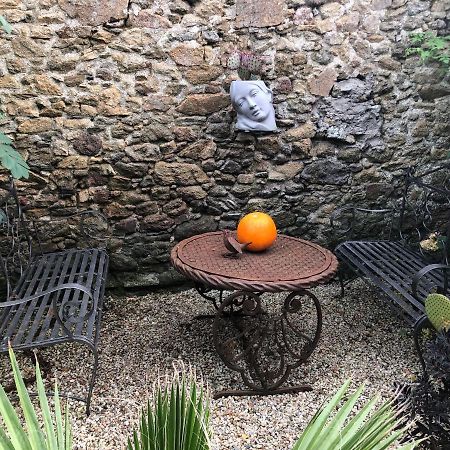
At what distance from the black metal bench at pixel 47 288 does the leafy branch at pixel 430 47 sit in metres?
2.36

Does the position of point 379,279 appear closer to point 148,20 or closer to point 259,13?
point 259,13

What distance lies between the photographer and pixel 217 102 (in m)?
3.42

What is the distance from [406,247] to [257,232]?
1.15 metres

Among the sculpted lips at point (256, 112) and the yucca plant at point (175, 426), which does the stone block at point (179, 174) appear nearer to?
the sculpted lips at point (256, 112)

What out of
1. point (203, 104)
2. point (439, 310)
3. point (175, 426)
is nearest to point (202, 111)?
point (203, 104)

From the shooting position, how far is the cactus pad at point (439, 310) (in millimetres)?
2189

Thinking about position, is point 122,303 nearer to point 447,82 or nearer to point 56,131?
point 56,131

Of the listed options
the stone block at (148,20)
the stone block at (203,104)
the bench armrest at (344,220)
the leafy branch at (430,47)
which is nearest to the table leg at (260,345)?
the bench armrest at (344,220)

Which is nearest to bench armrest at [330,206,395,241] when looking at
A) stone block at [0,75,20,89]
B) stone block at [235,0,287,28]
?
stone block at [235,0,287,28]

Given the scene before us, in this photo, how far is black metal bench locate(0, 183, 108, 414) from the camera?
234 centimetres

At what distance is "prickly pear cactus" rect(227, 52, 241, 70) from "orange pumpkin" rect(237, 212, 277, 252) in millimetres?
1067

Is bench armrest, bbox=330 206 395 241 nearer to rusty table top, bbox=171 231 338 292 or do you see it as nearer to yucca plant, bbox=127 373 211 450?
rusty table top, bbox=171 231 338 292

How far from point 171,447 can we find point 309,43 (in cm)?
295

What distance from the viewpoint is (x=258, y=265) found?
2.79 m
